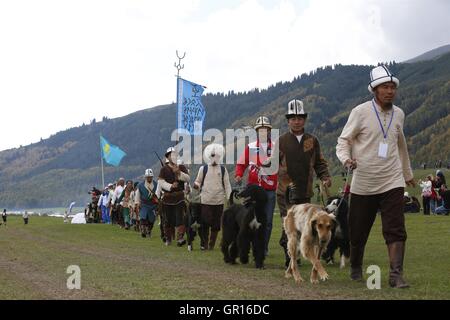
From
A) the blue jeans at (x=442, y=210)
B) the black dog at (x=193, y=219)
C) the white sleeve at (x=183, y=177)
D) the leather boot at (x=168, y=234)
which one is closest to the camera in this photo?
the black dog at (x=193, y=219)

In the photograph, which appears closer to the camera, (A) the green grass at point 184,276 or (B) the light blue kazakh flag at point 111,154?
(A) the green grass at point 184,276

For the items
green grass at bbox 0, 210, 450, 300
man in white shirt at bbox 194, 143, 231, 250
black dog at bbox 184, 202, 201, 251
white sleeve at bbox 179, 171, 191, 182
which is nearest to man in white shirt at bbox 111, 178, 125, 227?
white sleeve at bbox 179, 171, 191, 182

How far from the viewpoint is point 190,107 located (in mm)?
26562

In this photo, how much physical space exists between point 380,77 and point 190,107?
712 inches

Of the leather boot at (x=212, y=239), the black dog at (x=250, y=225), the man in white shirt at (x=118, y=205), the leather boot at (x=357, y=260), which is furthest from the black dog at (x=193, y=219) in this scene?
the man in white shirt at (x=118, y=205)

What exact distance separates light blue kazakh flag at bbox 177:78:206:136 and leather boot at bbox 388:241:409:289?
56.5 feet

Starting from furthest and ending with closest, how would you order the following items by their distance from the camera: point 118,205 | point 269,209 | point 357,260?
point 118,205 → point 269,209 → point 357,260

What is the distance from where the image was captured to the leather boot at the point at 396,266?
831 cm

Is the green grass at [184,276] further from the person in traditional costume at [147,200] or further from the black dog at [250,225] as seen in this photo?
the person in traditional costume at [147,200]

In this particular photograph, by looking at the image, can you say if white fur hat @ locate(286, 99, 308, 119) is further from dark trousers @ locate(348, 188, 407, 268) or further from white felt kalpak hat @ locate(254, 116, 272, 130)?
dark trousers @ locate(348, 188, 407, 268)

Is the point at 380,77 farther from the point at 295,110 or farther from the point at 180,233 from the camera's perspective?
the point at 180,233

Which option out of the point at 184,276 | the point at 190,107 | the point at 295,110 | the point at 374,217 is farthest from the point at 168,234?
the point at 374,217
